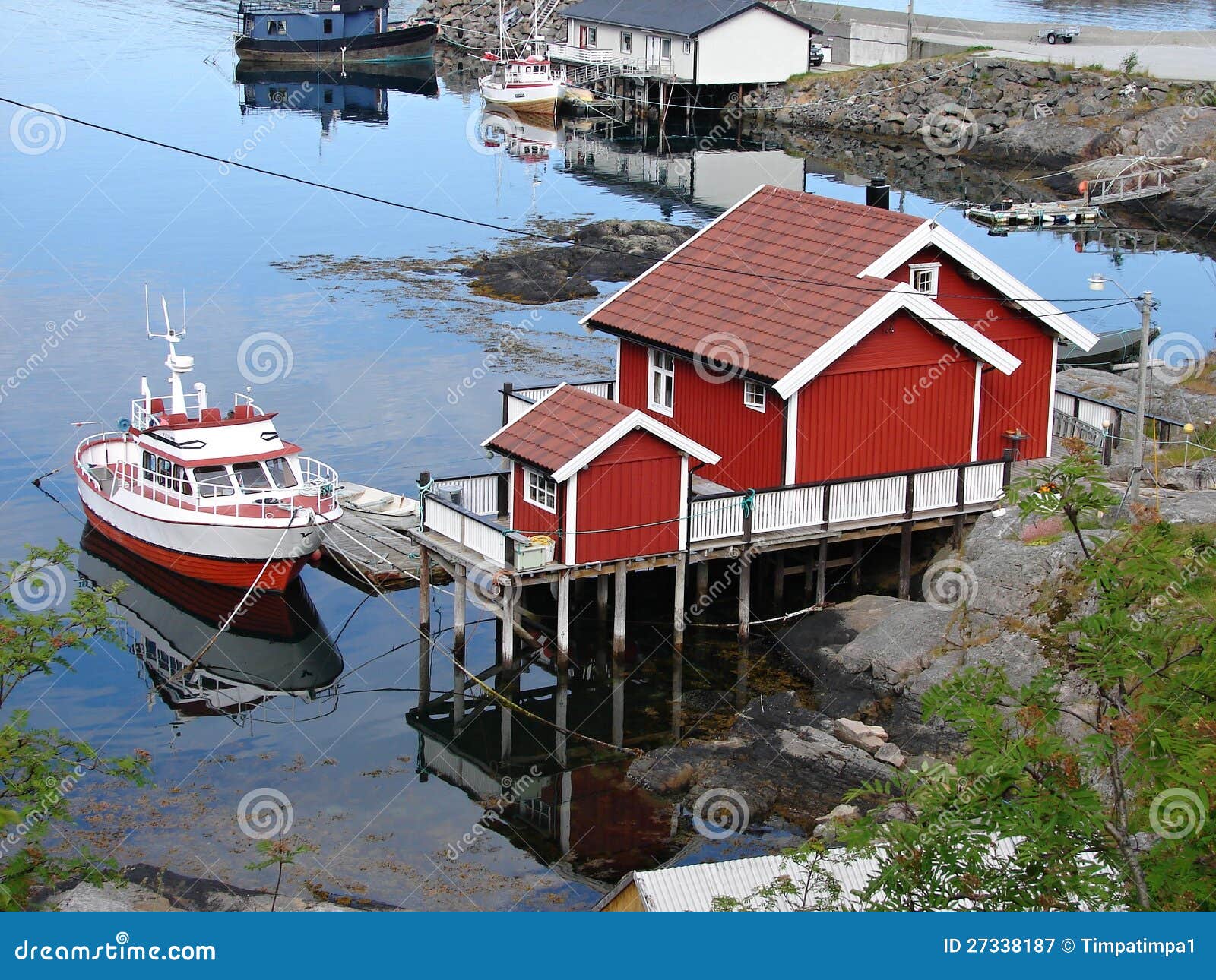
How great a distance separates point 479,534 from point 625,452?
10.0 ft

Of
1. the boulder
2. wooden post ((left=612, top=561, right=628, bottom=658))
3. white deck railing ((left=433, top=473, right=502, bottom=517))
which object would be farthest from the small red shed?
the boulder

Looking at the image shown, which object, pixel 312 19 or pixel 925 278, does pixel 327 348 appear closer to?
pixel 925 278

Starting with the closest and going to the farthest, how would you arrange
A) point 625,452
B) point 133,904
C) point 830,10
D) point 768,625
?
point 133,904
point 625,452
point 768,625
point 830,10

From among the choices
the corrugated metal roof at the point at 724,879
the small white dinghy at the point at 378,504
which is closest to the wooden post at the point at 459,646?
the small white dinghy at the point at 378,504

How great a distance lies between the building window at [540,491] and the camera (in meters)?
27.8

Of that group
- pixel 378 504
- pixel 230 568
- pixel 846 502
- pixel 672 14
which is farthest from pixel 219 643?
pixel 672 14

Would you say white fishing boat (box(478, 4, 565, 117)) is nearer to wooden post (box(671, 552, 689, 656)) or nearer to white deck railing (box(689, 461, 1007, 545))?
white deck railing (box(689, 461, 1007, 545))

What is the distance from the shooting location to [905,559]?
3027 cm

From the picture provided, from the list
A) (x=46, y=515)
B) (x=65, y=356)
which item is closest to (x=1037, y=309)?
(x=46, y=515)

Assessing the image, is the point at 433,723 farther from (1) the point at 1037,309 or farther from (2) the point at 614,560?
(1) the point at 1037,309

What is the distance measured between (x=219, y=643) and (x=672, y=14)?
224 feet

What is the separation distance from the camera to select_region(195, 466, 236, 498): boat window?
3328cm

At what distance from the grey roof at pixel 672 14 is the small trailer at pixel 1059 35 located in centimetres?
1413

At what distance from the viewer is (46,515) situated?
37.2 metres
